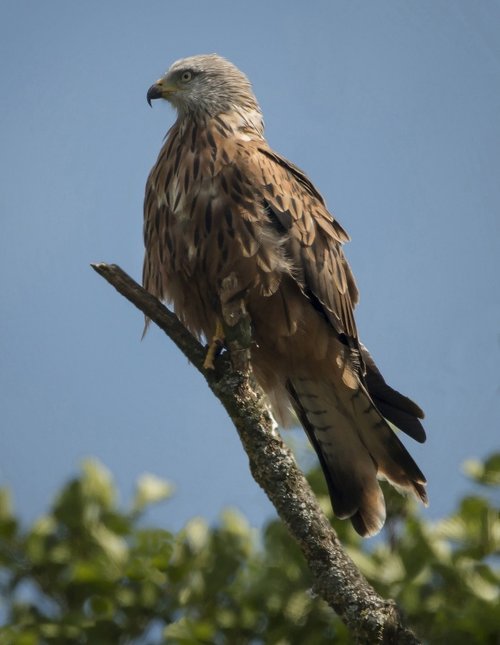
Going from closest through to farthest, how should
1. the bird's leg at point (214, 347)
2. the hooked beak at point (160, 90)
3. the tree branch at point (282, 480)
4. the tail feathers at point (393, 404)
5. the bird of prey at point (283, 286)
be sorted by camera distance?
the tree branch at point (282, 480), the bird's leg at point (214, 347), the bird of prey at point (283, 286), the tail feathers at point (393, 404), the hooked beak at point (160, 90)

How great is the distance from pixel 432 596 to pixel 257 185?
2.43 m

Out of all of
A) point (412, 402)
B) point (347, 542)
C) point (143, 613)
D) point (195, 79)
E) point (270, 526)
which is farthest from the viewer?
point (195, 79)

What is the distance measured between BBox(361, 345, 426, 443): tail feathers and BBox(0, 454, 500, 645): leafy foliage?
1299 mm

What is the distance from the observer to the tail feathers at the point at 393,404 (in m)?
5.70

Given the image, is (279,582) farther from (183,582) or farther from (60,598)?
(60,598)

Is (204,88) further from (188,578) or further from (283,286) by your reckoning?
(188,578)

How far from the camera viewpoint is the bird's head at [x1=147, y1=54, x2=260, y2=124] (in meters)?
6.61

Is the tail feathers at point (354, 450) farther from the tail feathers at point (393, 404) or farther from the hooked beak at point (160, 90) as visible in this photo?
the hooked beak at point (160, 90)

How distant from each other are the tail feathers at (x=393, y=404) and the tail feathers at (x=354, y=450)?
0.06m

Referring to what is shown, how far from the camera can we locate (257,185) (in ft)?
18.8

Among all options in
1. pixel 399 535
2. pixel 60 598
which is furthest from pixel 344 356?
pixel 60 598

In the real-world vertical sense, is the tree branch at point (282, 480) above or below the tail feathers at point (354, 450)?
below

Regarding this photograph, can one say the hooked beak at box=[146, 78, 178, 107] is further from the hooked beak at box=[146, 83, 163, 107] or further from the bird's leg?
the bird's leg

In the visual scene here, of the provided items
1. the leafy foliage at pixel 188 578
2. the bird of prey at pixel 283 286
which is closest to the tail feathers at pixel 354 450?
the bird of prey at pixel 283 286
